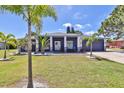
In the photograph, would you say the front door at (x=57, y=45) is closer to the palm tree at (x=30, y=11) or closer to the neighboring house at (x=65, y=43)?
the neighboring house at (x=65, y=43)

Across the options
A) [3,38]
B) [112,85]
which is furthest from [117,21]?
[3,38]

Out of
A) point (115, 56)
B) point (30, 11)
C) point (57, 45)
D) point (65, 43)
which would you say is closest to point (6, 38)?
point (115, 56)

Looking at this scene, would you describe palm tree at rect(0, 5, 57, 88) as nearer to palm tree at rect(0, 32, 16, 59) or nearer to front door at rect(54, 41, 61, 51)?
palm tree at rect(0, 32, 16, 59)

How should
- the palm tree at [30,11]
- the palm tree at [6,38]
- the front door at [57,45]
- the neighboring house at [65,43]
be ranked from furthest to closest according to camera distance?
the front door at [57,45] → the neighboring house at [65,43] → the palm tree at [6,38] → the palm tree at [30,11]

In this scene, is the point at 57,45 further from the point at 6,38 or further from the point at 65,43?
the point at 6,38

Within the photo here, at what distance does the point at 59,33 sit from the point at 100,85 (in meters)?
22.5

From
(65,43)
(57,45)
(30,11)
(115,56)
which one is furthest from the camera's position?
(57,45)

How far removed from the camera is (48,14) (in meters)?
6.23

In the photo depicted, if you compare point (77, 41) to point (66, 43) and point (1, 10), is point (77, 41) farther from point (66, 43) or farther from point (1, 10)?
point (1, 10)

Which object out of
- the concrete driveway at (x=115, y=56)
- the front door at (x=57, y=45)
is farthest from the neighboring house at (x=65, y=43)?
the concrete driveway at (x=115, y=56)

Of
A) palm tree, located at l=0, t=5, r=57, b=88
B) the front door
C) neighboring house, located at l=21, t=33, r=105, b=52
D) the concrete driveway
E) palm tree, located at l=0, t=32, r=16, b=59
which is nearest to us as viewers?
palm tree, located at l=0, t=5, r=57, b=88

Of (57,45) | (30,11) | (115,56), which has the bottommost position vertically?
(115,56)

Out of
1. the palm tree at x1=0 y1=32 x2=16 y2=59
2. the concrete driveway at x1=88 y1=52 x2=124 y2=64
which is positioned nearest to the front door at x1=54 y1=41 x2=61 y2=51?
the concrete driveway at x1=88 y1=52 x2=124 y2=64

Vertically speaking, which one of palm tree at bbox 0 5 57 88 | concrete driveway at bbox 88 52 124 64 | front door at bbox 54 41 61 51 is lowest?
concrete driveway at bbox 88 52 124 64
